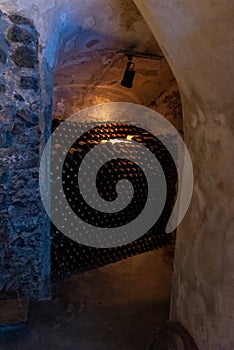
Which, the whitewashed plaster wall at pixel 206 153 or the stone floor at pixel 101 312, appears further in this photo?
the stone floor at pixel 101 312

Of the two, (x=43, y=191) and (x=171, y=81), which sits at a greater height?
(x=171, y=81)

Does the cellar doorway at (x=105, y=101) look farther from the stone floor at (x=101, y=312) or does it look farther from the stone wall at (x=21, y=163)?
the stone wall at (x=21, y=163)

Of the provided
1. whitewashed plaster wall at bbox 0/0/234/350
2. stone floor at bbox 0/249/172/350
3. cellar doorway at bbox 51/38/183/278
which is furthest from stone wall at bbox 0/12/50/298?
whitewashed plaster wall at bbox 0/0/234/350

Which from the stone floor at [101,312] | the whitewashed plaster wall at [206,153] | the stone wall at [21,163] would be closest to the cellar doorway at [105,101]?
the stone floor at [101,312]

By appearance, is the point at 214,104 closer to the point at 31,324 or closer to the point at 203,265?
the point at 203,265

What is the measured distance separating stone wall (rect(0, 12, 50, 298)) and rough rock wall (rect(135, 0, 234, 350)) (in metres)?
0.89

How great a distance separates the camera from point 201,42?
1065 millimetres

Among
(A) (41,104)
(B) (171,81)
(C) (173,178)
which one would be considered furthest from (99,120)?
(A) (41,104)

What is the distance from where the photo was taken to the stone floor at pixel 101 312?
6.11 ft

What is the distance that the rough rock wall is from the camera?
1.02 metres

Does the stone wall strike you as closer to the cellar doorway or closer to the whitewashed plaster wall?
the cellar doorway

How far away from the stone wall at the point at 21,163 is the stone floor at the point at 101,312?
222mm

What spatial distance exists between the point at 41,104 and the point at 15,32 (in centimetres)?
42

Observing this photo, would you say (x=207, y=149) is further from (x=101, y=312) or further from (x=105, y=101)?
(x=105, y=101)
